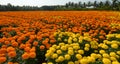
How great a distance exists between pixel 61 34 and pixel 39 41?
83cm

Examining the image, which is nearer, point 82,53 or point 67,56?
point 67,56

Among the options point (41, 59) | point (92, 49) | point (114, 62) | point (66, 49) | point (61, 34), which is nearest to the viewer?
point (114, 62)

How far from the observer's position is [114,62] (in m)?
4.83

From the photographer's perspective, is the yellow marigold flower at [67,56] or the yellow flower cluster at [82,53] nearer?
the yellow flower cluster at [82,53]

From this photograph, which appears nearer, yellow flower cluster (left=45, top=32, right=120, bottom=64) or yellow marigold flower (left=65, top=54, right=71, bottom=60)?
yellow flower cluster (left=45, top=32, right=120, bottom=64)

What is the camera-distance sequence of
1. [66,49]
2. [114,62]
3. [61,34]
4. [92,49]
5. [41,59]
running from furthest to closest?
[61,34] → [41,59] → [92,49] → [66,49] → [114,62]

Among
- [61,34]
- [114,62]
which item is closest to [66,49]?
[114,62]

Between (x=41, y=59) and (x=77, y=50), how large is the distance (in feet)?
5.33

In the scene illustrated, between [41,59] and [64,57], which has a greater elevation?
[64,57]

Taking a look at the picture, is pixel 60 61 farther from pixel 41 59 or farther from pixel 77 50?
pixel 41 59

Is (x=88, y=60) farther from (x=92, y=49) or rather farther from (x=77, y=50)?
(x=92, y=49)

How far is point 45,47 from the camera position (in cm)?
720

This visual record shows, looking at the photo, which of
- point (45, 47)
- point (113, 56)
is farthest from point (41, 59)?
point (113, 56)

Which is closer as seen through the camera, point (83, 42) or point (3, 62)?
point (3, 62)
